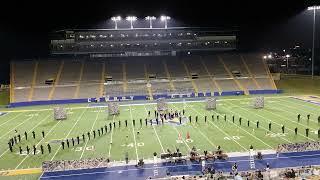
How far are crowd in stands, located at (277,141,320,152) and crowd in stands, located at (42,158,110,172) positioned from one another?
31.2ft

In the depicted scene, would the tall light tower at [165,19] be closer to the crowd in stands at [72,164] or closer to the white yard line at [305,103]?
the white yard line at [305,103]

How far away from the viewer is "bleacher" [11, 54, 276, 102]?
160 feet

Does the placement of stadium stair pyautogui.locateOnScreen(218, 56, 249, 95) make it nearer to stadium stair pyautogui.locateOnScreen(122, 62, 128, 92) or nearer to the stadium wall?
the stadium wall

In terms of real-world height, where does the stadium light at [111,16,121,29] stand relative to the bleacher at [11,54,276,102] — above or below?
above

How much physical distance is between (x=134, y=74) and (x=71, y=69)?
9.58m

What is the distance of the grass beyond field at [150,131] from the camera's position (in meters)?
21.1

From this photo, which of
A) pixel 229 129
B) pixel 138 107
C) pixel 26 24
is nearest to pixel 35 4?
pixel 26 24

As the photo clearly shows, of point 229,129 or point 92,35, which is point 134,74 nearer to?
point 92,35

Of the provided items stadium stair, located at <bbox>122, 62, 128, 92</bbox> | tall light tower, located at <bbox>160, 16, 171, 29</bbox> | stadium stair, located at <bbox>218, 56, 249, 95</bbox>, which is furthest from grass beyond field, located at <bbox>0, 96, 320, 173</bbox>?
tall light tower, located at <bbox>160, 16, 171, 29</bbox>

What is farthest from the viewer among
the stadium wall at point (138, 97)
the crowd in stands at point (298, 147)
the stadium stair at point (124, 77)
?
the stadium stair at point (124, 77)

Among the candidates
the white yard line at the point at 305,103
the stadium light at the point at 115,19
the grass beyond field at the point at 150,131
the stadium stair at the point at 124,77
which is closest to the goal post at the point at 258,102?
the grass beyond field at the point at 150,131

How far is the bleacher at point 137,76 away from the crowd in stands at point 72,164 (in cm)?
2937

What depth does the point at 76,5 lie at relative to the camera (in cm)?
5162

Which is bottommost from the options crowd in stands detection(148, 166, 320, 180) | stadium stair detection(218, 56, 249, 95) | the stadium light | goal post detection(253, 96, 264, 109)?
crowd in stands detection(148, 166, 320, 180)
